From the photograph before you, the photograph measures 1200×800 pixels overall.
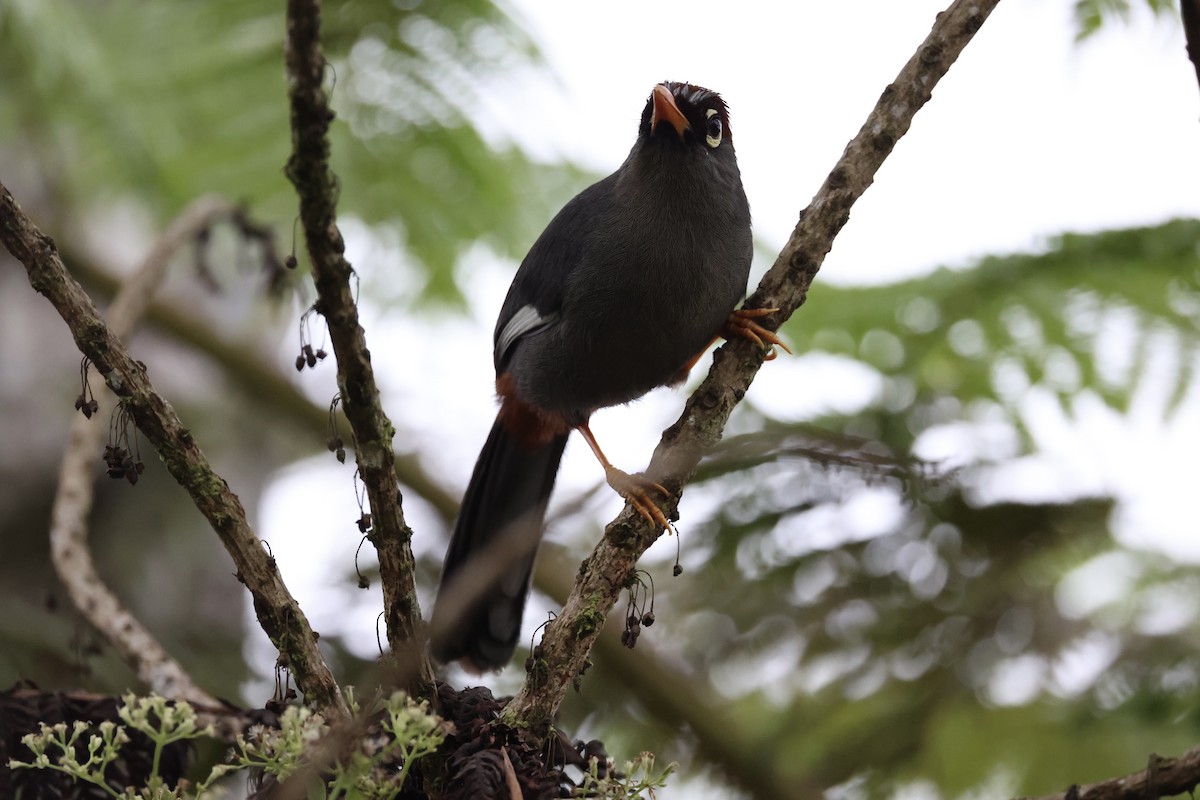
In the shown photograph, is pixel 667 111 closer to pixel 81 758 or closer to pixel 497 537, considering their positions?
pixel 497 537

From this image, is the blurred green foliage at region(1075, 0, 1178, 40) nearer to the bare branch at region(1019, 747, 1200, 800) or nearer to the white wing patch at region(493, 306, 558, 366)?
the white wing patch at region(493, 306, 558, 366)

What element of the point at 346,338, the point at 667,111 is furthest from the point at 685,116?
the point at 346,338

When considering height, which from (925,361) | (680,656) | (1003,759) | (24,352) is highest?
(24,352)

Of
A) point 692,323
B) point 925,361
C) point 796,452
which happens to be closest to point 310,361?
point 796,452

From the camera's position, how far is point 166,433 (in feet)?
5.66

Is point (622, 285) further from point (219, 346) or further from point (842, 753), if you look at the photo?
point (219, 346)

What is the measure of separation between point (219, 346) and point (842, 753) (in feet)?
8.76

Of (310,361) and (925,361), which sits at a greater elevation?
(925,361)

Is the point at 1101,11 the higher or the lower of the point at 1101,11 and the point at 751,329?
the higher

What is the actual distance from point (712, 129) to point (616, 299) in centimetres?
61

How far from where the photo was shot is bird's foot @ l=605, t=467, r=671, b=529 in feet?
6.83

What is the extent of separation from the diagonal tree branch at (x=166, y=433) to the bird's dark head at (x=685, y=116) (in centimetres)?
184

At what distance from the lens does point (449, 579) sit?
→ 129 inches

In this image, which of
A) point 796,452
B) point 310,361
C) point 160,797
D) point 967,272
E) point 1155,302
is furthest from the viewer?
point 967,272
